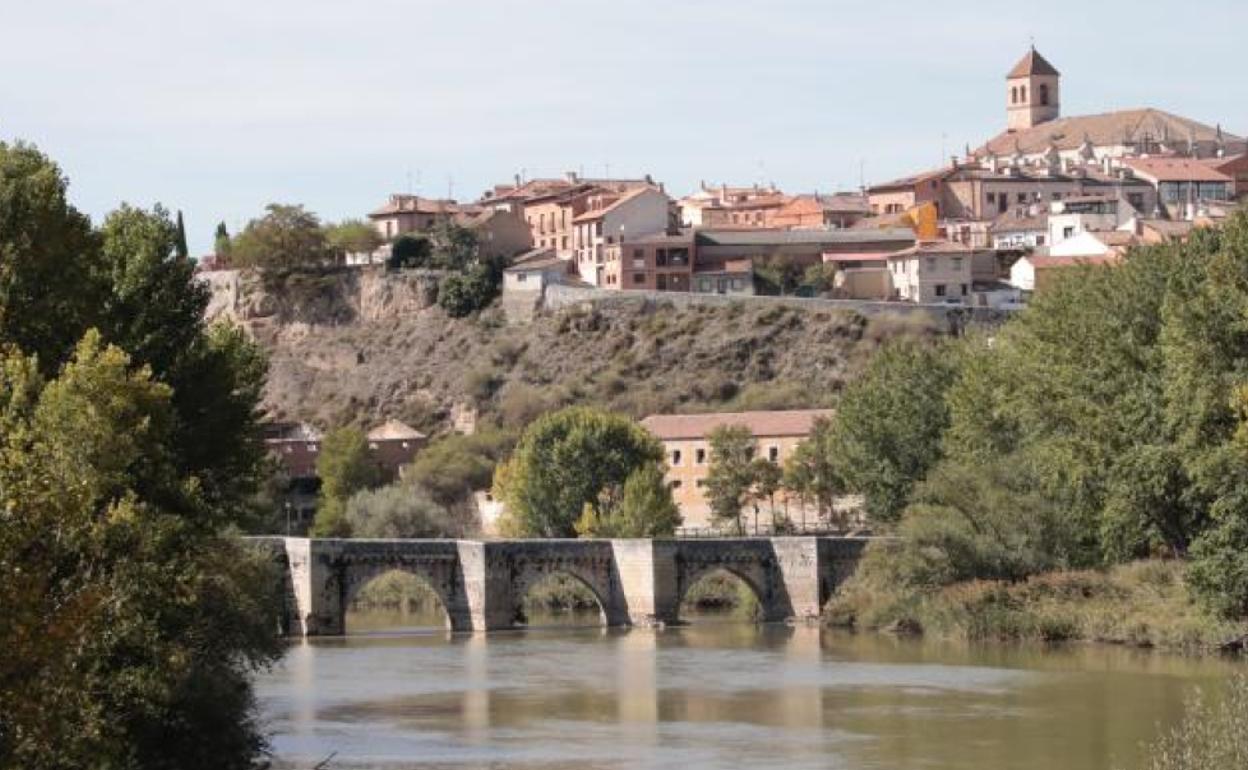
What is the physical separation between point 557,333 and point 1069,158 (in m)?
36.3

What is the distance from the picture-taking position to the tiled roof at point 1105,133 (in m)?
129

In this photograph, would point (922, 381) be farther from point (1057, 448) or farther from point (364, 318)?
point (364, 318)

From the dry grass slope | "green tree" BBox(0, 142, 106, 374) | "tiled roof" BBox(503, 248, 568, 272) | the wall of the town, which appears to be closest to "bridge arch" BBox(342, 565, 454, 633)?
"green tree" BBox(0, 142, 106, 374)

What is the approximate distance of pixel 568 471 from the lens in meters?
70.6

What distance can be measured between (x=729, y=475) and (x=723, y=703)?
3476cm

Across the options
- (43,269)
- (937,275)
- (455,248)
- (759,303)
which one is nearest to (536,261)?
(455,248)

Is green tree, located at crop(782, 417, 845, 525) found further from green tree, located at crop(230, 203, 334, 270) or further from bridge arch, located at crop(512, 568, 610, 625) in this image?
green tree, located at crop(230, 203, 334, 270)

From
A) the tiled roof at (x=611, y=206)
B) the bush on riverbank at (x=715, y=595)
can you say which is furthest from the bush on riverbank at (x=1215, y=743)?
Result: the tiled roof at (x=611, y=206)

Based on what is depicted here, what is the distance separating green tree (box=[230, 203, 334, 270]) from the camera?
10931 cm

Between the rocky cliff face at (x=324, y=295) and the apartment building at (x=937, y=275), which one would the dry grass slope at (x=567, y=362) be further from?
the apartment building at (x=937, y=275)

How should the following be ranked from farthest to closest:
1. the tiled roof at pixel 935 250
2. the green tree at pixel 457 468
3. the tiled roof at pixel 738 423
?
the tiled roof at pixel 935 250
the green tree at pixel 457 468
the tiled roof at pixel 738 423

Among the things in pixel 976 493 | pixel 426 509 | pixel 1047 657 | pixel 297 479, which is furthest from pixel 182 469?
pixel 297 479

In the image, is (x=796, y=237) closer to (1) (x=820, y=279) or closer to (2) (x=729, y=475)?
(1) (x=820, y=279)

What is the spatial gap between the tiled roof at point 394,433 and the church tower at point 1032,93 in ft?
169
